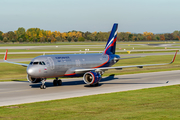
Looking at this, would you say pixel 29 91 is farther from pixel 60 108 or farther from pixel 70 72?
Answer: pixel 60 108

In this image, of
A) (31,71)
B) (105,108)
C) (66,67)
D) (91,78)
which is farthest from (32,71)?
(105,108)

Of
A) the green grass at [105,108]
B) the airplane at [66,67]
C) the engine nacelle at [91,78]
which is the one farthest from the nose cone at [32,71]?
the green grass at [105,108]

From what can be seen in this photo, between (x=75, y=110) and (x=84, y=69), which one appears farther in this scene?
(x=84, y=69)

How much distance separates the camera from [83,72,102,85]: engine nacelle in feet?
112

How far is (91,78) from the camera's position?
34781 mm

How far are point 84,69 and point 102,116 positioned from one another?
1641 cm

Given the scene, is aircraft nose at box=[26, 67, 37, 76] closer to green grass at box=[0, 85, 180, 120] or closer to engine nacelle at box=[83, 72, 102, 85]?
engine nacelle at box=[83, 72, 102, 85]

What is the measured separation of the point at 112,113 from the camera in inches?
798

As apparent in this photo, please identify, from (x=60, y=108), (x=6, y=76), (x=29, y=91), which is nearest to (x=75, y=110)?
(x=60, y=108)

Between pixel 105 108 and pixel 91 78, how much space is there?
12528 mm

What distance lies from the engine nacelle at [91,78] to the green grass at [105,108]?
5340 millimetres

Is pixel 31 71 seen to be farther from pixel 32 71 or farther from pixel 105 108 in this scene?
pixel 105 108

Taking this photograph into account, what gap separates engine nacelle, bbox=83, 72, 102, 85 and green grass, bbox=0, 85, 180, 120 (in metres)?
5.34

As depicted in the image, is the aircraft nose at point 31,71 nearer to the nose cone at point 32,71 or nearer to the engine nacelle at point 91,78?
the nose cone at point 32,71
